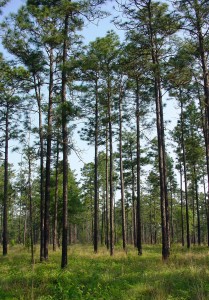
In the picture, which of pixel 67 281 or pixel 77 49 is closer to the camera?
pixel 67 281

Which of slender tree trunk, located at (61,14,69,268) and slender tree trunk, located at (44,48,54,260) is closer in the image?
slender tree trunk, located at (61,14,69,268)

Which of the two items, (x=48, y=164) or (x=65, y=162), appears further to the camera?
(x=48, y=164)

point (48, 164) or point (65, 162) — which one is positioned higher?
point (48, 164)

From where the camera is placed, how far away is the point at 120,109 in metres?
22.4

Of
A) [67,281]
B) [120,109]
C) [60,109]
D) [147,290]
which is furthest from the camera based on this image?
[120,109]

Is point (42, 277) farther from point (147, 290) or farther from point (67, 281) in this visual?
point (147, 290)

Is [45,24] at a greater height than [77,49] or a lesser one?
greater

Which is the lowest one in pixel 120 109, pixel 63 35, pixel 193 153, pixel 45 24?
pixel 193 153

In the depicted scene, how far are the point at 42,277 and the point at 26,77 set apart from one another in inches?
460

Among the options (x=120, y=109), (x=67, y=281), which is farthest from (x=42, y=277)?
(x=120, y=109)

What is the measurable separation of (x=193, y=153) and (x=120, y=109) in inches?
379

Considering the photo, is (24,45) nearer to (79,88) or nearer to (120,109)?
(79,88)

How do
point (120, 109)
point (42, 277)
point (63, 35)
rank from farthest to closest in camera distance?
point (120, 109) < point (63, 35) < point (42, 277)

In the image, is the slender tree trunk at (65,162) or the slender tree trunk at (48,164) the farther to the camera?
the slender tree trunk at (48,164)
